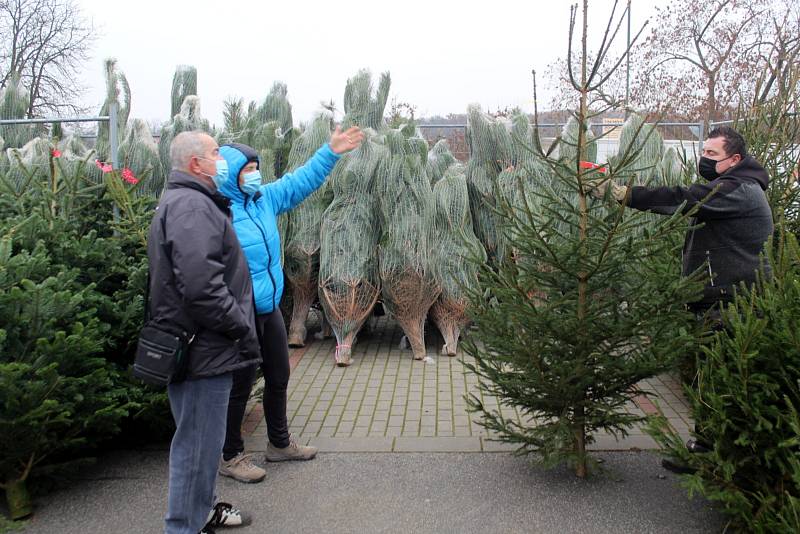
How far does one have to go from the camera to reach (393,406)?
17.8 ft

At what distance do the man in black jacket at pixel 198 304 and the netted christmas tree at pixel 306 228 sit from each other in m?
3.85

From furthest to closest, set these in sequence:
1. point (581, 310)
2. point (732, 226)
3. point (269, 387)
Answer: point (269, 387) < point (732, 226) < point (581, 310)

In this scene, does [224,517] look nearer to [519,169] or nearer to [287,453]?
[287,453]

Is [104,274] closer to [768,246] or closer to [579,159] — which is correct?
[579,159]

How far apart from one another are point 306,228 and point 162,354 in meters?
4.26

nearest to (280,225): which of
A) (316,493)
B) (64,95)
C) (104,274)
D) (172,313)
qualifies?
(104,274)

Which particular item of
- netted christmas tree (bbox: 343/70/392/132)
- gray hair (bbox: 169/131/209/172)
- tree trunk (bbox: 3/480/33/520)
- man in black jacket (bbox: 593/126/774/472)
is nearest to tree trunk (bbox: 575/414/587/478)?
man in black jacket (bbox: 593/126/774/472)

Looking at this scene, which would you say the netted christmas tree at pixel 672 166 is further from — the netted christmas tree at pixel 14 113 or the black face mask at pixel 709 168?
the netted christmas tree at pixel 14 113

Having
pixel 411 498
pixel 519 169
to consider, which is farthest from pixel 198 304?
pixel 519 169

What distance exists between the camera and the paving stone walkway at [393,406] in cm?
458

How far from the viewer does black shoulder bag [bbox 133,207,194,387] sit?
2.96 meters

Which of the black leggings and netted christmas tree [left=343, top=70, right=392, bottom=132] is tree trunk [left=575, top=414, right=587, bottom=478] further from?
netted christmas tree [left=343, top=70, right=392, bottom=132]

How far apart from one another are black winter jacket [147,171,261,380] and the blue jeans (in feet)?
0.32

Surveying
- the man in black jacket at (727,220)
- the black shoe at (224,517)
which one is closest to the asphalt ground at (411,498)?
the black shoe at (224,517)
